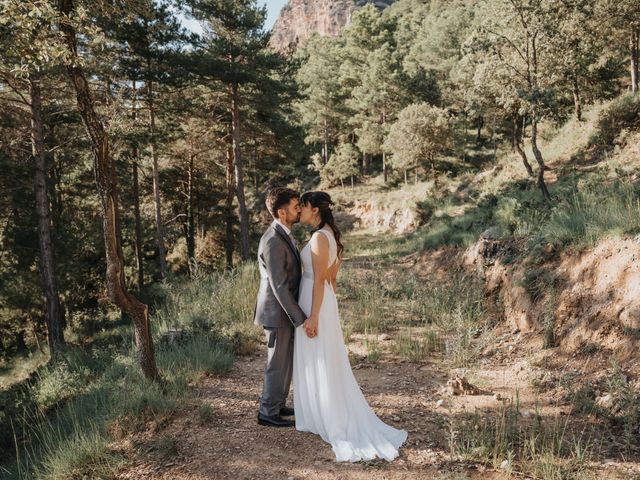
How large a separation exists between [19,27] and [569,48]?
51.3ft

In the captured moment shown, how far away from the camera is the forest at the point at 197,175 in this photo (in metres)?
4.86

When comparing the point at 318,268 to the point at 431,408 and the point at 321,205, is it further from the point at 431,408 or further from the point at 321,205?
the point at 431,408

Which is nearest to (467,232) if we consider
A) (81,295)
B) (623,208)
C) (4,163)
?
(623,208)

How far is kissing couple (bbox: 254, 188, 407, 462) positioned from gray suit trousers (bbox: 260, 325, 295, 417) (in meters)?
0.01

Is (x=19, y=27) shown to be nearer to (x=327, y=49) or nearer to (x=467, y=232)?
(x=467, y=232)

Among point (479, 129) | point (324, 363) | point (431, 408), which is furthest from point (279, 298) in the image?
point (479, 129)

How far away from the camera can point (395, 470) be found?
3.52 metres

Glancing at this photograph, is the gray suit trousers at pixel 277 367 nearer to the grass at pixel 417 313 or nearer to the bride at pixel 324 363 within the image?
the bride at pixel 324 363

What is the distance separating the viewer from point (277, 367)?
13.7 feet

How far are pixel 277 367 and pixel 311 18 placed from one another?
430 ft

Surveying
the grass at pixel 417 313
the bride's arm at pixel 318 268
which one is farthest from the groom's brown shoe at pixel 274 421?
the grass at pixel 417 313

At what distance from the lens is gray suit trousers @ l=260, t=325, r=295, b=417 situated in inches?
163

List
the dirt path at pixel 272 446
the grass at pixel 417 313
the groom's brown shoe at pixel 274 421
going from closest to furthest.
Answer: the dirt path at pixel 272 446 → the groom's brown shoe at pixel 274 421 → the grass at pixel 417 313

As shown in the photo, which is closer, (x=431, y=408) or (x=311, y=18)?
(x=431, y=408)
